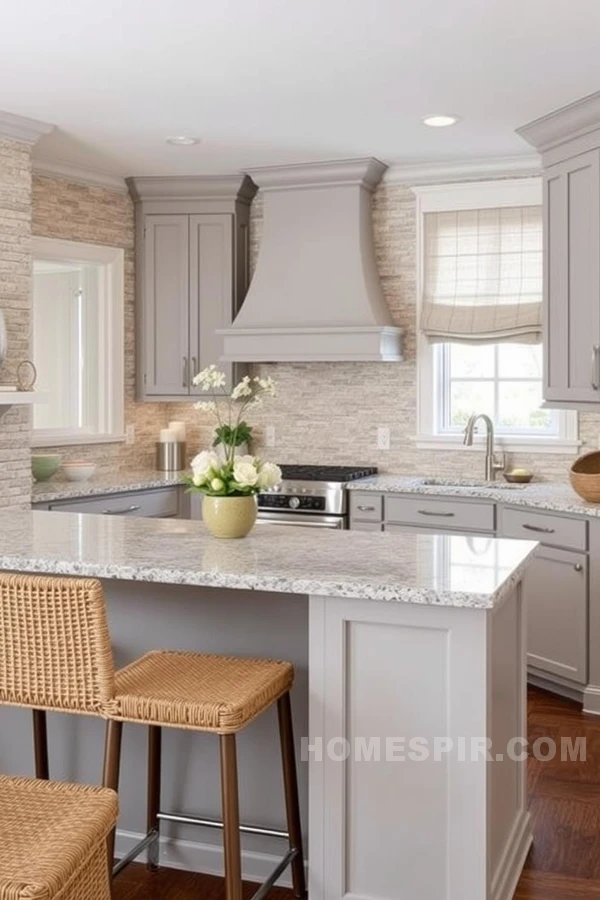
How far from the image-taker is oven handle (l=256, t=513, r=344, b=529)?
17.9 feet

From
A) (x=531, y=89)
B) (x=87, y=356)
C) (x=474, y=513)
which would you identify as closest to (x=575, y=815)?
(x=474, y=513)

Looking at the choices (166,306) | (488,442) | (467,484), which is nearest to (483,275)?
(488,442)

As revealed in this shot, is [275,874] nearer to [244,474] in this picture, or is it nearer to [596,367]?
[244,474]

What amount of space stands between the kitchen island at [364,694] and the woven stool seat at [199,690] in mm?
147

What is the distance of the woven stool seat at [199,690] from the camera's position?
7.97ft

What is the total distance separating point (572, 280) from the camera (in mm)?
4742

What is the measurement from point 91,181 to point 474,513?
9.55 ft

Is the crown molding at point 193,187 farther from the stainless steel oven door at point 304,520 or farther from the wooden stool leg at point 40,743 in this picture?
the wooden stool leg at point 40,743

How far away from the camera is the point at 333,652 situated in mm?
2604

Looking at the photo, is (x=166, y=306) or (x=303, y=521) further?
(x=166, y=306)

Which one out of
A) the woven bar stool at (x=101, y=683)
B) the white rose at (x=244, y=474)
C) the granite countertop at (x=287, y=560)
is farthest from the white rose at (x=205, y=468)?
the woven bar stool at (x=101, y=683)

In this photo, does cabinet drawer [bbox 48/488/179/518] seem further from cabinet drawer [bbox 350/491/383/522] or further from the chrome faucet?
the chrome faucet

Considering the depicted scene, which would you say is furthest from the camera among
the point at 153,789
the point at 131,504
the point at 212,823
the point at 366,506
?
the point at 131,504

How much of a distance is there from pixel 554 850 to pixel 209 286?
394 centimetres
